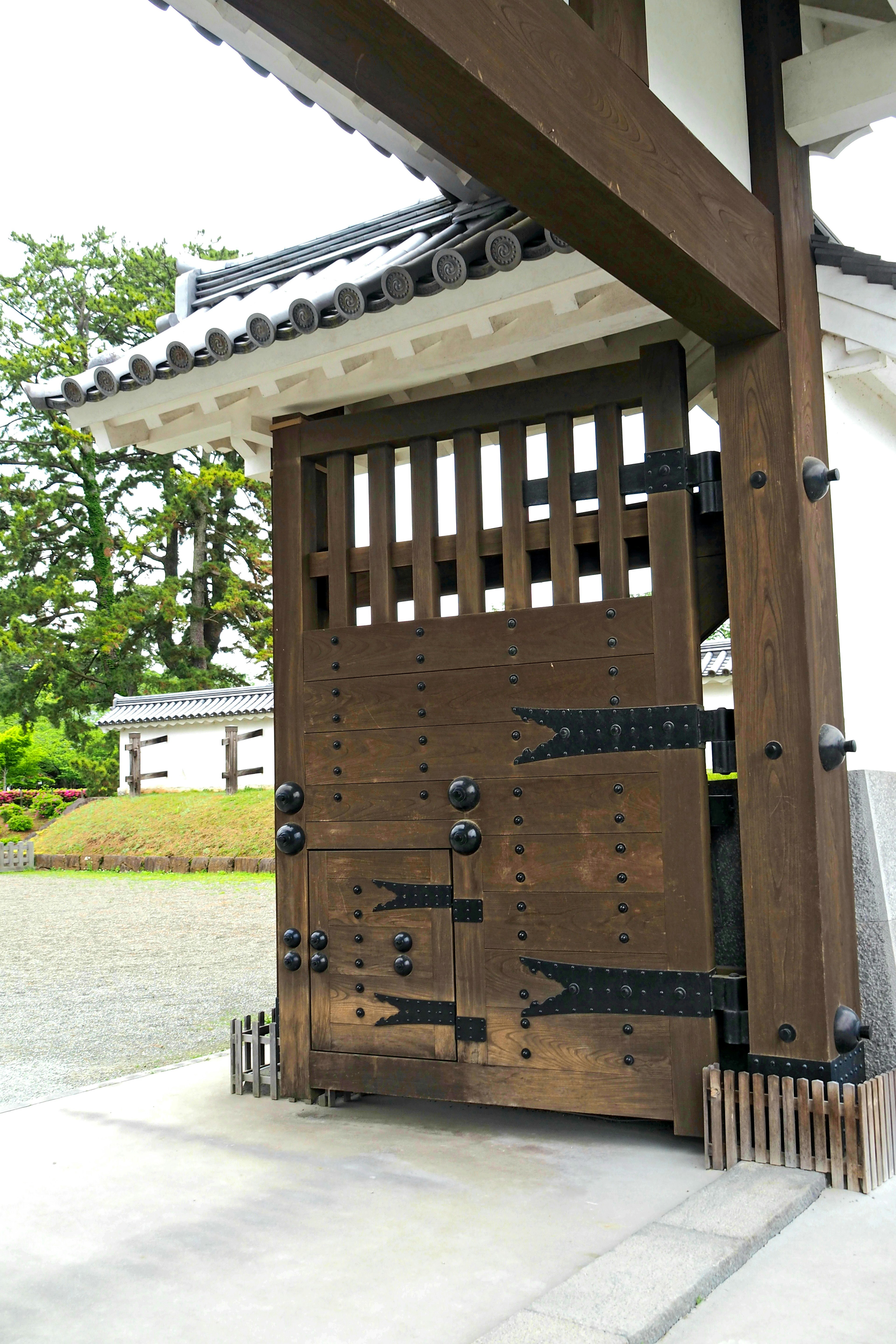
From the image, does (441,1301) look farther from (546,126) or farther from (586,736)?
(546,126)

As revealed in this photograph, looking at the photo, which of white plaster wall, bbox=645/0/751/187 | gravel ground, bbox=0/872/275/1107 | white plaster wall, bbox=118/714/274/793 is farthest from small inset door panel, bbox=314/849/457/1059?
white plaster wall, bbox=118/714/274/793

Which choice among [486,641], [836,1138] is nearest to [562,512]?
[486,641]

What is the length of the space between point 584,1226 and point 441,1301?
1.97 ft

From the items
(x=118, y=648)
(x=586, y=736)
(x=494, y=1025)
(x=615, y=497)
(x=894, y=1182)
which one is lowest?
(x=894, y=1182)

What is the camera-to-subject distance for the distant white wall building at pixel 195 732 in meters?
22.9

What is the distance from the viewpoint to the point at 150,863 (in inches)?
787

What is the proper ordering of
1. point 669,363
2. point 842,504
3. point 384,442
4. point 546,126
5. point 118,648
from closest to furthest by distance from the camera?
point 546,126
point 669,363
point 842,504
point 384,442
point 118,648

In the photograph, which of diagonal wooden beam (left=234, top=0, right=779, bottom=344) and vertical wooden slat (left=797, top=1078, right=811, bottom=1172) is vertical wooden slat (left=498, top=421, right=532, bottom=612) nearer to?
diagonal wooden beam (left=234, top=0, right=779, bottom=344)

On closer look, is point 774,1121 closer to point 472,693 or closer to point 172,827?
point 472,693

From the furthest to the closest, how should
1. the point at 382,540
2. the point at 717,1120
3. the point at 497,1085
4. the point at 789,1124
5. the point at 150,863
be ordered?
the point at 150,863 → the point at 382,540 → the point at 497,1085 → the point at 717,1120 → the point at 789,1124

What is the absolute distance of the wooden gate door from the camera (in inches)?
149

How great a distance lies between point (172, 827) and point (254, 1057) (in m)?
17.0

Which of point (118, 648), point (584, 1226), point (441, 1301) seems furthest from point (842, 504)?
point (118, 648)

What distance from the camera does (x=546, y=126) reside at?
7.52 feet
